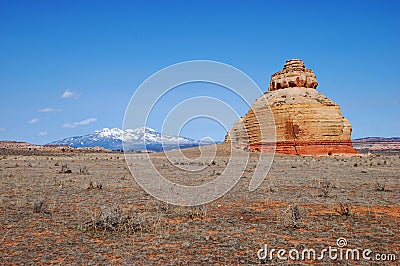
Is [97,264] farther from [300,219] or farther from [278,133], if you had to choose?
[278,133]

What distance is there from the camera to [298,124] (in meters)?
57.8

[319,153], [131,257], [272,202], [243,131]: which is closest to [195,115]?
[272,202]

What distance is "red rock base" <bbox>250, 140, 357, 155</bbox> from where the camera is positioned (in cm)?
5703

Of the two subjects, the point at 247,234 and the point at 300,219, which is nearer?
the point at 247,234

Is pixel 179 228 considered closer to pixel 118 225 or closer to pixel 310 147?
pixel 118 225

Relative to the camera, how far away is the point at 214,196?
488 inches

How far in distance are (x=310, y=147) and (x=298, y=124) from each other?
432cm

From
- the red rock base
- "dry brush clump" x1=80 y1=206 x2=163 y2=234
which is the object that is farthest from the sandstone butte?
"dry brush clump" x1=80 y1=206 x2=163 y2=234

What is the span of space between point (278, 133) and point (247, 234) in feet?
181

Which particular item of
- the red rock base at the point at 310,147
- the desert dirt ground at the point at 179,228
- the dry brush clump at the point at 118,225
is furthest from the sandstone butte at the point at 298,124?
the dry brush clump at the point at 118,225

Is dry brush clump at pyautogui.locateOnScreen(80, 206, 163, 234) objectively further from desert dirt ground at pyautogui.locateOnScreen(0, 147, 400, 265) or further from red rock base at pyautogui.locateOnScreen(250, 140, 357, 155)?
red rock base at pyautogui.locateOnScreen(250, 140, 357, 155)

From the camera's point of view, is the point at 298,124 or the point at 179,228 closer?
the point at 179,228

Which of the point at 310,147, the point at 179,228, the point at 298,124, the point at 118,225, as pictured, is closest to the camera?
the point at 118,225

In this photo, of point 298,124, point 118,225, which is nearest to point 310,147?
point 298,124
